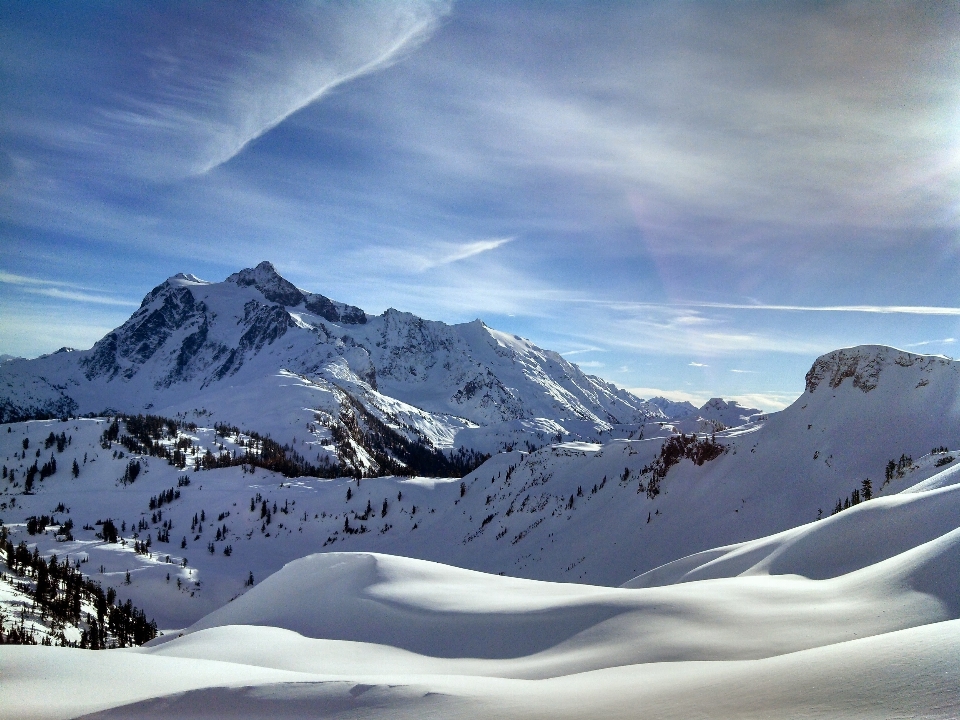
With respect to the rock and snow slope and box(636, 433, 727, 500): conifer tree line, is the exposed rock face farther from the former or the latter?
box(636, 433, 727, 500): conifer tree line

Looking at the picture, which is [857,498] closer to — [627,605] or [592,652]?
[627,605]

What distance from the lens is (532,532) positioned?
62.3m

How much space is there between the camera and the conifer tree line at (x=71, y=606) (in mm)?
49125

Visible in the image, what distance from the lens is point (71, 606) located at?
57.2m

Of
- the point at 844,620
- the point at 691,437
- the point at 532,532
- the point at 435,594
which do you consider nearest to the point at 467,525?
the point at 532,532

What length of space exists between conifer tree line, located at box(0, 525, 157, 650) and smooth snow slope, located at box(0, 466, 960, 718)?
4659 centimetres

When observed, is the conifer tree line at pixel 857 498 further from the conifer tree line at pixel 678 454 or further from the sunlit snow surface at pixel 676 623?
the conifer tree line at pixel 678 454

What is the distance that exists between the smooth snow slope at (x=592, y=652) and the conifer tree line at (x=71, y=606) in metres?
46.6

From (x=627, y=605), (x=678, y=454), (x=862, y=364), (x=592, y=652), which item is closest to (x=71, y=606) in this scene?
(x=678, y=454)

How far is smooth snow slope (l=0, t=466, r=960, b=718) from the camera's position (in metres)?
4.45

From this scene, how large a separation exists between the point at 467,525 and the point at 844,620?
79070 millimetres

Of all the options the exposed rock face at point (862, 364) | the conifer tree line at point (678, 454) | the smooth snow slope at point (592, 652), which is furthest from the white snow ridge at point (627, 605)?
the conifer tree line at point (678, 454)

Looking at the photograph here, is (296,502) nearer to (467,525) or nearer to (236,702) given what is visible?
(467,525)

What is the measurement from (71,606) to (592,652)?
72.6m
